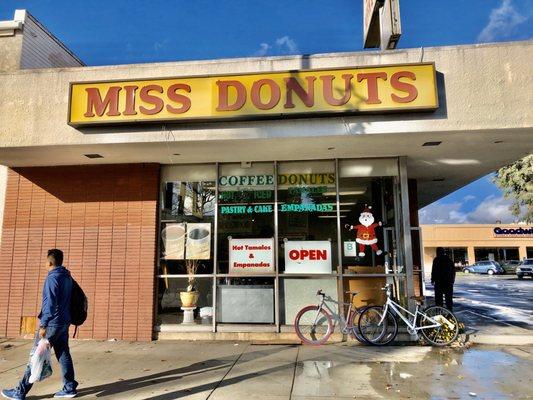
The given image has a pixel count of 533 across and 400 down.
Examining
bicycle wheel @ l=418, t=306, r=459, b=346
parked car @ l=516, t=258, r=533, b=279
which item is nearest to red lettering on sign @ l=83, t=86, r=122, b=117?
bicycle wheel @ l=418, t=306, r=459, b=346

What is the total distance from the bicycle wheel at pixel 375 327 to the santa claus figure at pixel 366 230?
125cm

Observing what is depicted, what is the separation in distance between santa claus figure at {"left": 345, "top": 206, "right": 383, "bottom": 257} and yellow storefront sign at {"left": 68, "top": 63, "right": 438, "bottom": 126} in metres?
2.63

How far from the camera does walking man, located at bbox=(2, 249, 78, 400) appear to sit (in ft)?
17.3

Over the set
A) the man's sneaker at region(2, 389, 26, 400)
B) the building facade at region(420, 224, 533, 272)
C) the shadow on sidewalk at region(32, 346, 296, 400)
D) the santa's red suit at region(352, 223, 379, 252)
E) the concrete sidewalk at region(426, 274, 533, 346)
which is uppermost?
the building facade at region(420, 224, 533, 272)

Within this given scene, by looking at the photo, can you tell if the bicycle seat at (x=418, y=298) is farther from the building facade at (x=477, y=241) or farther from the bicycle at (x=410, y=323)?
the building facade at (x=477, y=241)

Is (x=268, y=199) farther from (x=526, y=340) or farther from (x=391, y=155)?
(x=526, y=340)

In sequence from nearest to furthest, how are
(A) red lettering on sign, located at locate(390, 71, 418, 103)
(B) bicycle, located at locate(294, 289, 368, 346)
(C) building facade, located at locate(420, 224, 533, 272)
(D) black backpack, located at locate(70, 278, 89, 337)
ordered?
(D) black backpack, located at locate(70, 278, 89, 337) < (A) red lettering on sign, located at locate(390, 71, 418, 103) < (B) bicycle, located at locate(294, 289, 368, 346) < (C) building facade, located at locate(420, 224, 533, 272)

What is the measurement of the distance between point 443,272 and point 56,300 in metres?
8.19

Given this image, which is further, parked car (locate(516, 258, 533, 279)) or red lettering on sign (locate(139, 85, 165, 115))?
parked car (locate(516, 258, 533, 279))

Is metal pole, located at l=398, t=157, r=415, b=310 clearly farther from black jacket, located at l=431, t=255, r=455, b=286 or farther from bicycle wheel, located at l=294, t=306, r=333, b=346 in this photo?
black jacket, located at l=431, t=255, r=455, b=286

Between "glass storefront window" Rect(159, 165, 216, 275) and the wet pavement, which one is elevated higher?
"glass storefront window" Rect(159, 165, 216, 275)

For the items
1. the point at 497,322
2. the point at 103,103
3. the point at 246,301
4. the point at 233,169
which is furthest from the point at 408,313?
the point at 103,103

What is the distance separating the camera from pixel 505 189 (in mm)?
27062

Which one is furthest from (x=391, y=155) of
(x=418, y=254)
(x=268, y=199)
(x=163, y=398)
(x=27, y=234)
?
(x=27, y=234)
